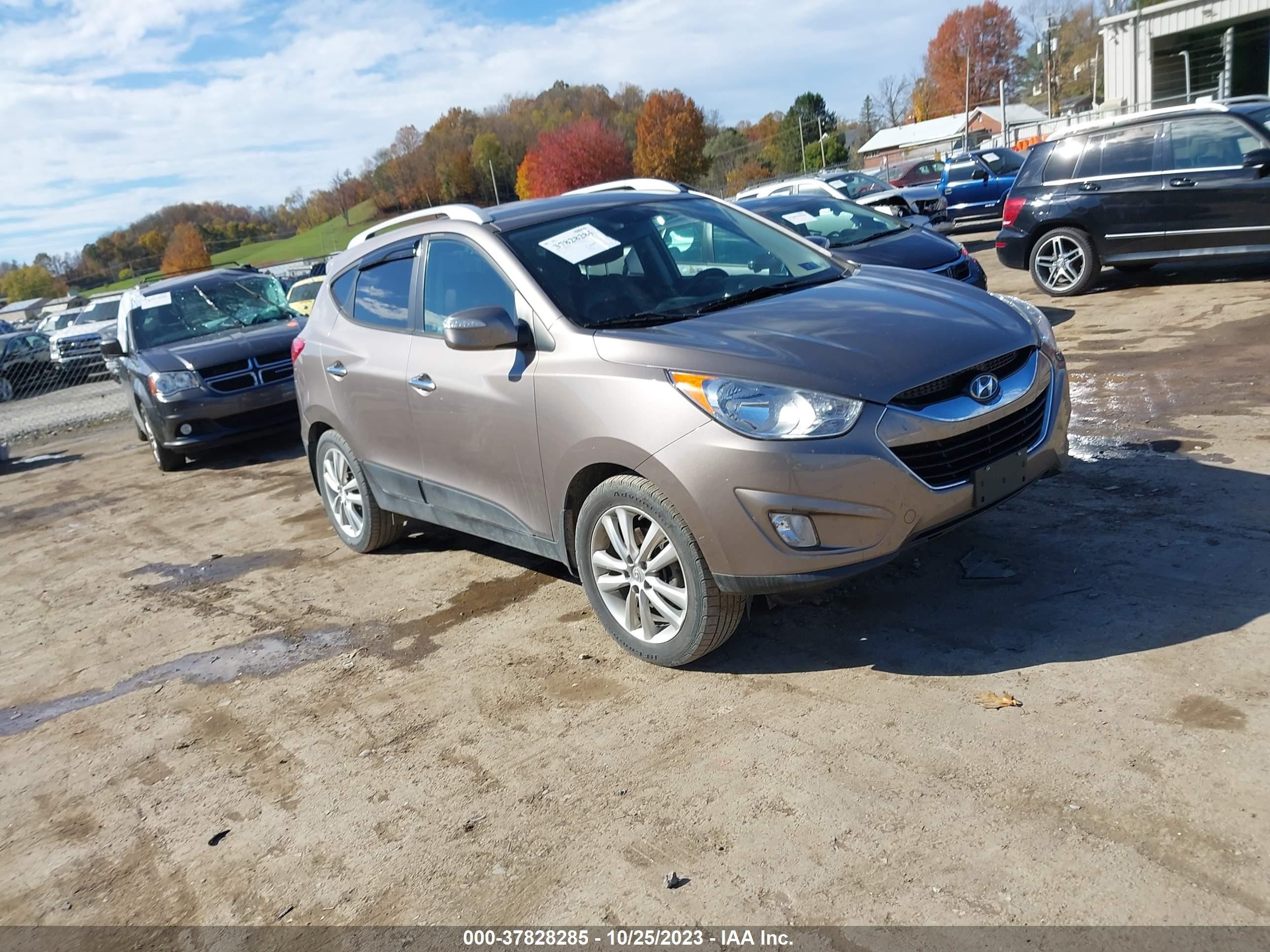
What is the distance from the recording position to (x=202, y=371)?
981 centimetres

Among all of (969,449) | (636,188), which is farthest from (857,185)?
(969,449)

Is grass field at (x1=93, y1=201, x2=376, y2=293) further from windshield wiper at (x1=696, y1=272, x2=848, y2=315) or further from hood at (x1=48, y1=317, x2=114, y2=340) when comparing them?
windshield wiper at (x1=696, y1=272, x2=848, y2=315)

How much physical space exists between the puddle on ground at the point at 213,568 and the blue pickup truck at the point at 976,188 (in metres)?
18.1

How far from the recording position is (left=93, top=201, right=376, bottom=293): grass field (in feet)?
305

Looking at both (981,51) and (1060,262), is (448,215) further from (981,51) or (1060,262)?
(981,51)

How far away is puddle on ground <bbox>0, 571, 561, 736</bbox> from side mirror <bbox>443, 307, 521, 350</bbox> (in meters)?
1.45

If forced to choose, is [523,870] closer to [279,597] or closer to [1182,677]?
[1182,677]

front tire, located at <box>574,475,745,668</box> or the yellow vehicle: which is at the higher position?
the yellow vehicle

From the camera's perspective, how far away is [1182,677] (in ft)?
11.1

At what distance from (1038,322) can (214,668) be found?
162 inches

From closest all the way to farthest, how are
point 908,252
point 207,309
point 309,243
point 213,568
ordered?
point 213,568, point 908,252, point 207,309, point 309,243

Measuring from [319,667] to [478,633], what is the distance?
745 millimetres

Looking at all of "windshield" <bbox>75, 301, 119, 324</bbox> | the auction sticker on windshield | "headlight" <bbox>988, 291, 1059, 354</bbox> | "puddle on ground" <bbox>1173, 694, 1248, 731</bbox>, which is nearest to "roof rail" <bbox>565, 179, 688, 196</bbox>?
the auction sticker on windshield

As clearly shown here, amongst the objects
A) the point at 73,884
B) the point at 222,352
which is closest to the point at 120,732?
the point at 73,884
